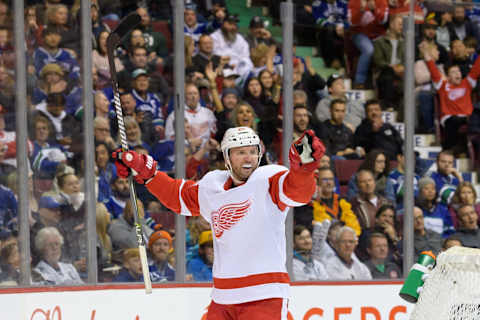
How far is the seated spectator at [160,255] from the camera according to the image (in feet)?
16.6

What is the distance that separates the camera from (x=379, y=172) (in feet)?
18.1

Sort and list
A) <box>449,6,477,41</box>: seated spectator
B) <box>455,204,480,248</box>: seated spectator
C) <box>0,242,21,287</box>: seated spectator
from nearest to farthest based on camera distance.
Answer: <box>0,242,21,287</box>: seated spectator, <box>455,204,480,248</box>: seated spectator, <box>449,6,477,41</box>: seated spectator

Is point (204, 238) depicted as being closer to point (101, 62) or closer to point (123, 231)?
point (123, 231)

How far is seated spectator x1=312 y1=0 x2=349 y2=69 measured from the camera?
5473 mm

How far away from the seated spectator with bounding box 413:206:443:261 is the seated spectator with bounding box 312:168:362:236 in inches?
15.1

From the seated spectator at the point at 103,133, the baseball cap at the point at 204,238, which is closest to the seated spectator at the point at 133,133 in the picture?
the seated spectator at the point at 103,133

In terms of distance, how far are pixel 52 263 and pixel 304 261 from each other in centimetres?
157

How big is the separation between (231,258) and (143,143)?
1970mm

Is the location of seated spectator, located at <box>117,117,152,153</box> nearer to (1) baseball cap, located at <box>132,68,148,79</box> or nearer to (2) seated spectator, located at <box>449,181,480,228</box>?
(1) baseball cap, located at <box>132,68,148,79</box>

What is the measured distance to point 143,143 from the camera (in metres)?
5.20

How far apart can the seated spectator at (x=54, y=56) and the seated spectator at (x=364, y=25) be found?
6.13ft

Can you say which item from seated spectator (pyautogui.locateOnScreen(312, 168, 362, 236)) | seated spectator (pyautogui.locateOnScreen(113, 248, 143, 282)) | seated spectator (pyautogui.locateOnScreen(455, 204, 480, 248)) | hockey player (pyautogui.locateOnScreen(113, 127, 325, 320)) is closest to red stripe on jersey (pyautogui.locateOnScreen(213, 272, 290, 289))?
hockey player (pyautogui.locateOnScreen(113, 127, 325, 320))

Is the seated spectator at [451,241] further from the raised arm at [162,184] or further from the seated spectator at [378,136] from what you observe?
the raised arm at [162,184]

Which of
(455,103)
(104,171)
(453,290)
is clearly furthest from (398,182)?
(453,290)
